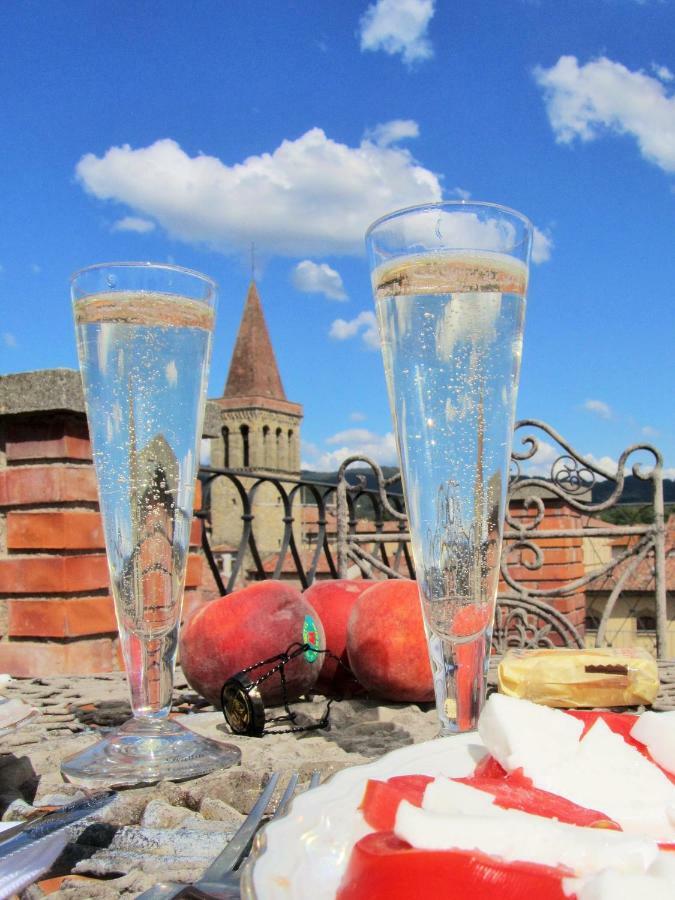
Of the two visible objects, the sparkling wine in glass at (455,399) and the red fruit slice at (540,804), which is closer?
the red fruit slice at (540,804)

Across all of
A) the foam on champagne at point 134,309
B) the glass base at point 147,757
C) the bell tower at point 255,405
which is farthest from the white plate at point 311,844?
the bell tower at point 255,405

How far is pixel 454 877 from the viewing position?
349 millimetres

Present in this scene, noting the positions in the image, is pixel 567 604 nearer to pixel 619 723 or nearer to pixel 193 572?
pixel 193 572

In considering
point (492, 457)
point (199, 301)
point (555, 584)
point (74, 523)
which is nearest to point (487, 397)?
point (492, 457)

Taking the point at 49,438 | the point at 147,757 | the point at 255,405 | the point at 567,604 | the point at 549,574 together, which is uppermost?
the point at 255,405

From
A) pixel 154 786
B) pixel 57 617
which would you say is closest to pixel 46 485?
pixel 57 617

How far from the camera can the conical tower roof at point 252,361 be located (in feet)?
166

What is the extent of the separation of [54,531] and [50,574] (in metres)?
0.12

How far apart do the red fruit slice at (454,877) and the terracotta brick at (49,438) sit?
2093 mm

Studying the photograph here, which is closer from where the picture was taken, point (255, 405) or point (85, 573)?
point (85, 573)

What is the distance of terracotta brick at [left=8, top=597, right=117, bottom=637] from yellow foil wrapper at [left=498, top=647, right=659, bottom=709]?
1.39 m

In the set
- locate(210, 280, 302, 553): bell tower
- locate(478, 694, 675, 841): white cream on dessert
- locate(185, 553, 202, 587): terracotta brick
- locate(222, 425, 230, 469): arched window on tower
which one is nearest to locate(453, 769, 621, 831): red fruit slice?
locate(478, 694, 675, 841): white cream on dessert

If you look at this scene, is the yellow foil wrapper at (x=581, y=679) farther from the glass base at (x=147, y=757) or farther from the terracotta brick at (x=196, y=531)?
the terracotta brick at (x=196, y=531)

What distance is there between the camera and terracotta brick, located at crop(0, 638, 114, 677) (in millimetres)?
2203
